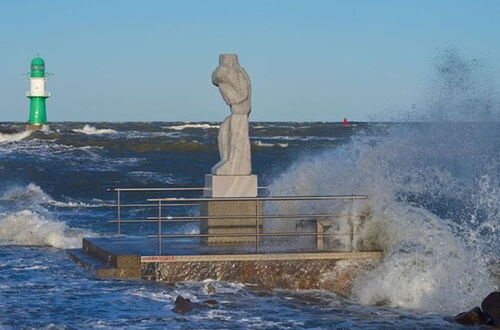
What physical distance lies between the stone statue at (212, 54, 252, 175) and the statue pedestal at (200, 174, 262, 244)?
21 centimetres

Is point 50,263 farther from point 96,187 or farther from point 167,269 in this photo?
point 96,187

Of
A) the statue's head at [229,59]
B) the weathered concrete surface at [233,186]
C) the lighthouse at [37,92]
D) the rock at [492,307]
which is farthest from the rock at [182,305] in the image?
the lighthouse at [37,92]

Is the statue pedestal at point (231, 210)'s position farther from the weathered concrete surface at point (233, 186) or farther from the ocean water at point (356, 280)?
the ocean water at point (356, 280)

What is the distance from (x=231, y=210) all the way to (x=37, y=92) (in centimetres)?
6379

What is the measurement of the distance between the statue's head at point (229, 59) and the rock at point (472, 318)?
5676 mm

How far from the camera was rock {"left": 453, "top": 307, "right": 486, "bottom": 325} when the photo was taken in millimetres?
11055

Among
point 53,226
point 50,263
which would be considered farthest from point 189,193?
point 50,263

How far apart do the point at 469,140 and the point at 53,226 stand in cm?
1131

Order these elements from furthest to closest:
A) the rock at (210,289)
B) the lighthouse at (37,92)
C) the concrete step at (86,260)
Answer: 1. the lighthouse at (37,92)
2. the concrete step at (86,260)
3. the rock at (210,289)

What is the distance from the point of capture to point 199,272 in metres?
13.1

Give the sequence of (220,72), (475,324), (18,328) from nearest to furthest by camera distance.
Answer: (18,328) → (475,324) → (220,72)

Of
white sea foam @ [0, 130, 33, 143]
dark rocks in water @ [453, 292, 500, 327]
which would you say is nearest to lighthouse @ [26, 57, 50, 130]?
white sea foam @ [0, 130, 33, 143]

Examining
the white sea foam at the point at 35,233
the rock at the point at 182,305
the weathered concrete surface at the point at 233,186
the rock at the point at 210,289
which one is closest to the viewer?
the rock at the point at 182,305

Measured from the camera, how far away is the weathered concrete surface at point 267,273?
517 inches
